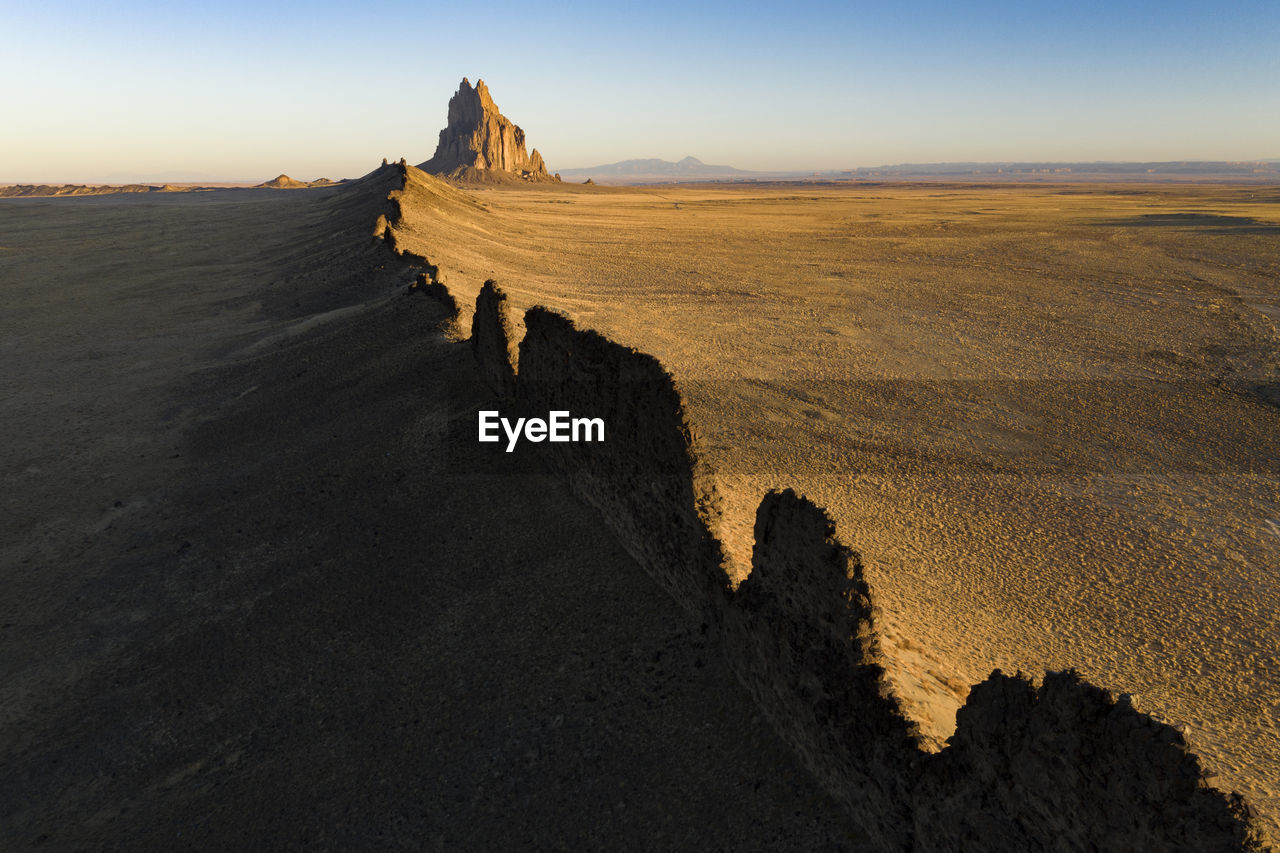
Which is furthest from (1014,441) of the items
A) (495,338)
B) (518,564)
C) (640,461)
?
(518,564)

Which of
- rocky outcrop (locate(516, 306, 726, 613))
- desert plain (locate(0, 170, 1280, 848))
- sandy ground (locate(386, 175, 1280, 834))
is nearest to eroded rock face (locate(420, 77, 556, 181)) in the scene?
sandy ground (locate(386, 175, 1280, 834))

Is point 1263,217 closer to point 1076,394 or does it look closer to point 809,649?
point 1076,394

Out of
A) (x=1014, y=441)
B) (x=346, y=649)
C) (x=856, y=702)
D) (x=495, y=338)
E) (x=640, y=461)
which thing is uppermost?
(x=495, y=338)

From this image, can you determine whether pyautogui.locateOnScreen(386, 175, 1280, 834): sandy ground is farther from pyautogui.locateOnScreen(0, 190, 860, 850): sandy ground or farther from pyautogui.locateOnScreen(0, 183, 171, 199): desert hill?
pyautogui.locateOnScreen(0, 183, 171, 199): desert hill

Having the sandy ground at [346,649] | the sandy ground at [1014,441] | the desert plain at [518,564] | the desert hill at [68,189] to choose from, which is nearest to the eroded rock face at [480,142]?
the desert hill at [68,189]

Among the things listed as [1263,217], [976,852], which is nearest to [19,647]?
[976,852]

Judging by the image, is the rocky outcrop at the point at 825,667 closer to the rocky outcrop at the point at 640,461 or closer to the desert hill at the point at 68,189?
the rocky outcrop at the point at 640,461

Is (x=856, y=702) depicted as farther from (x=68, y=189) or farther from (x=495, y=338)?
(x=68, y=189)
